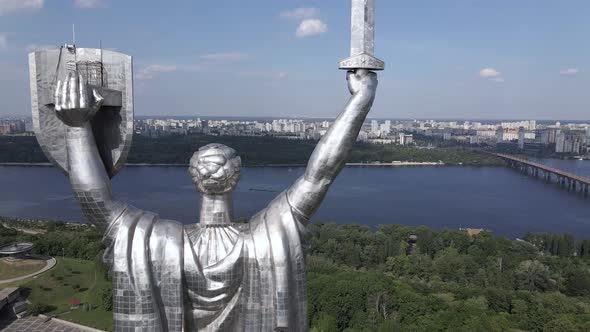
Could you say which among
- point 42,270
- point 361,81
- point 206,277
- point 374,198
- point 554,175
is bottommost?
point 374,198

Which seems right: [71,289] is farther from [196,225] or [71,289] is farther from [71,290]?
[196,225]

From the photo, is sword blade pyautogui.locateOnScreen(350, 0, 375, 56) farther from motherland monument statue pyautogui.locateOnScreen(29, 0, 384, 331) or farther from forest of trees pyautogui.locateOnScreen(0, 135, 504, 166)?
forest of trees pyautogui.locateOnScreen(0, 135, 504, 166)

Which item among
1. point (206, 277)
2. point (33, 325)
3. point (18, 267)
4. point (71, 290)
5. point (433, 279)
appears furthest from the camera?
point (433, 279)

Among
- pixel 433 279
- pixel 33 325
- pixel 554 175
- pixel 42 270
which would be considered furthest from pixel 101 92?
pixel 554 175

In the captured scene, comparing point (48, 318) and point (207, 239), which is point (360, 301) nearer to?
point (48, 318)

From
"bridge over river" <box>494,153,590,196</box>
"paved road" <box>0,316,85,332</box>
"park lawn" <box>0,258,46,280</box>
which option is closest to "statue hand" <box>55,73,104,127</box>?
"paved road" <box>0,316,85,332</box>

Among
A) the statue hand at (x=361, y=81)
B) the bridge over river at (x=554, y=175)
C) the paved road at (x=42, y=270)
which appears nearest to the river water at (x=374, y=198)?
the bridge over river at (x=554, y=175)

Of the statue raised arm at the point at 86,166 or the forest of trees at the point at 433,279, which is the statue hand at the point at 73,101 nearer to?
the statue raised arm at the point at 86,166
